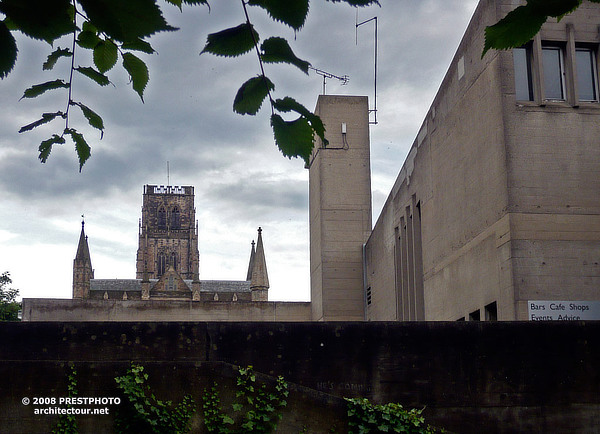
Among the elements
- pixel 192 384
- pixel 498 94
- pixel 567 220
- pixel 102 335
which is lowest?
pixel 192 384

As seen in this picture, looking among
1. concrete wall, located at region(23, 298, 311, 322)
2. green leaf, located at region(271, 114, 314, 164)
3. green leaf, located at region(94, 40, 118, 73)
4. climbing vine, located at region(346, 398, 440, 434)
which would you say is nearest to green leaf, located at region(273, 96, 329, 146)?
green leaf, located at region(271, 114, 314, 164)

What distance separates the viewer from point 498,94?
63.4 ft

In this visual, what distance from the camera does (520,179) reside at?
748 inches

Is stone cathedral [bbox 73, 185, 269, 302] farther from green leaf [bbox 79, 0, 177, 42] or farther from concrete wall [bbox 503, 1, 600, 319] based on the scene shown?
green leaf [bbox 79, 0, 177, 42]

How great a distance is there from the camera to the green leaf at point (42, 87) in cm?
317

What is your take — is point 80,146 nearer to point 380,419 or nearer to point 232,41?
point 232,41

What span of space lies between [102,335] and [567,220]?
11355 millimetres

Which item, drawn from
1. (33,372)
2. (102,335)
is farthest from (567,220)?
(33,372)

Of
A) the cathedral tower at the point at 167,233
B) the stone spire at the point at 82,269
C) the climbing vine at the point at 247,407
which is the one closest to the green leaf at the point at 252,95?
the climbing vine at the point at 247,407

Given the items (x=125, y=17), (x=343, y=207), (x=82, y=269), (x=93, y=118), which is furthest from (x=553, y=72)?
(x=82, y=269)

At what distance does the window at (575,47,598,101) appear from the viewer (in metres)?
19.8

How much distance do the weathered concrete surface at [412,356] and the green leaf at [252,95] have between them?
10.0m

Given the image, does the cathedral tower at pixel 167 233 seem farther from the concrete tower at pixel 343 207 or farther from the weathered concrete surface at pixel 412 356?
the weathered concrete surface at pixel 412 356

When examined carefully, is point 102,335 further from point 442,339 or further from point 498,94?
point 498,94
